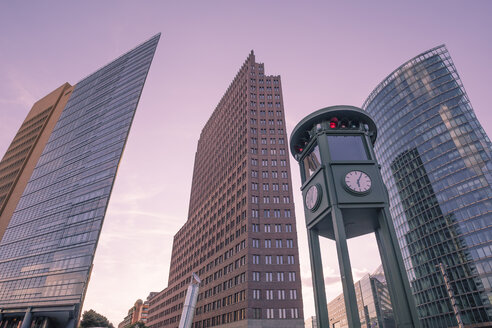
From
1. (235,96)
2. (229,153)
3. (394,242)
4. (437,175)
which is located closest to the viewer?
(394,242)

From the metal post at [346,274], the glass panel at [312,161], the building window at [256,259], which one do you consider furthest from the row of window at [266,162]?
the metal post at [346,274]

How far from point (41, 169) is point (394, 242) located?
109789mm

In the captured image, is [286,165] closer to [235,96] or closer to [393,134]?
[235,96]

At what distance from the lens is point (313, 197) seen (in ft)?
49.0

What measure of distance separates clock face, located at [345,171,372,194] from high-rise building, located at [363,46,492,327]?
247 feet

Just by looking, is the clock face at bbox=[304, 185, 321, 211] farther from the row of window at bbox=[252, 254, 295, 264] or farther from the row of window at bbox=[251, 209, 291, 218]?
the row of window at bbox=[251, 209, 291, 218]

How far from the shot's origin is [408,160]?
93875mm

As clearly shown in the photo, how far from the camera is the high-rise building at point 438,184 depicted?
2763 inches

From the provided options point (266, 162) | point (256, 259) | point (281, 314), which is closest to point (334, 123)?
point (256, 259)

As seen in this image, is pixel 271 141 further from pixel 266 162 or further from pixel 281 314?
pixel 281 314

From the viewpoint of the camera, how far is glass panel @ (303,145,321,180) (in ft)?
51.2

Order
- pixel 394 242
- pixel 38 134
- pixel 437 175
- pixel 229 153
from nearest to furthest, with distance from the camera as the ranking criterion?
pixel 394 242
pixel 437 175
pixel 229 153
pixel 38 134

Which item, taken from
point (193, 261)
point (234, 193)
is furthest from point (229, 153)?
point (193, 261)

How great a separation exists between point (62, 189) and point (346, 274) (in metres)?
89.0
